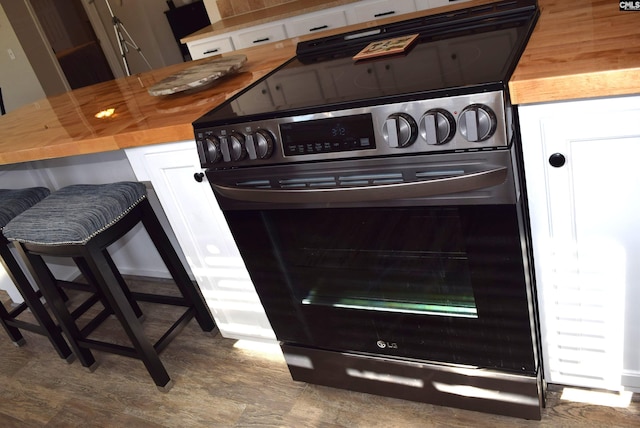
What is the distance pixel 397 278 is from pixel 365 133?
1.43ft

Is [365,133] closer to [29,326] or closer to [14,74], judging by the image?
[29,326]

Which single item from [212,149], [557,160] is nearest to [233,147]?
[212,149]

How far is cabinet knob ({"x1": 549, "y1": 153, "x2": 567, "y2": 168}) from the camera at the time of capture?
3.68ft

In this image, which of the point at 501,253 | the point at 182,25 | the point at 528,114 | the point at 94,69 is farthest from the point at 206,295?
the point at 94,69

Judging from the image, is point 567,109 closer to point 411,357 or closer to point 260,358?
point 411,357

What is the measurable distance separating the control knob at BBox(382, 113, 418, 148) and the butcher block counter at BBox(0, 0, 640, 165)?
0.21 meters

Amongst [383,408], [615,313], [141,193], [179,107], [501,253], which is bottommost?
[383,408]

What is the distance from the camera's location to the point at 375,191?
3.95 ft

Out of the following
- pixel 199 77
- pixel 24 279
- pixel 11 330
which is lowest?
pixel 11 330

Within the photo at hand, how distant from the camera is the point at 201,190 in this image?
165cm

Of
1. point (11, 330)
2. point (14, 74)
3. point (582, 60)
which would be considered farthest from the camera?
point (14, 74)

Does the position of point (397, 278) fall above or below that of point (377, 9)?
below

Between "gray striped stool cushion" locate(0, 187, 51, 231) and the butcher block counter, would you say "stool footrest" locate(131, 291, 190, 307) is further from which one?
the butcher block counter

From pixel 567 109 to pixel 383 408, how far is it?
107cm
